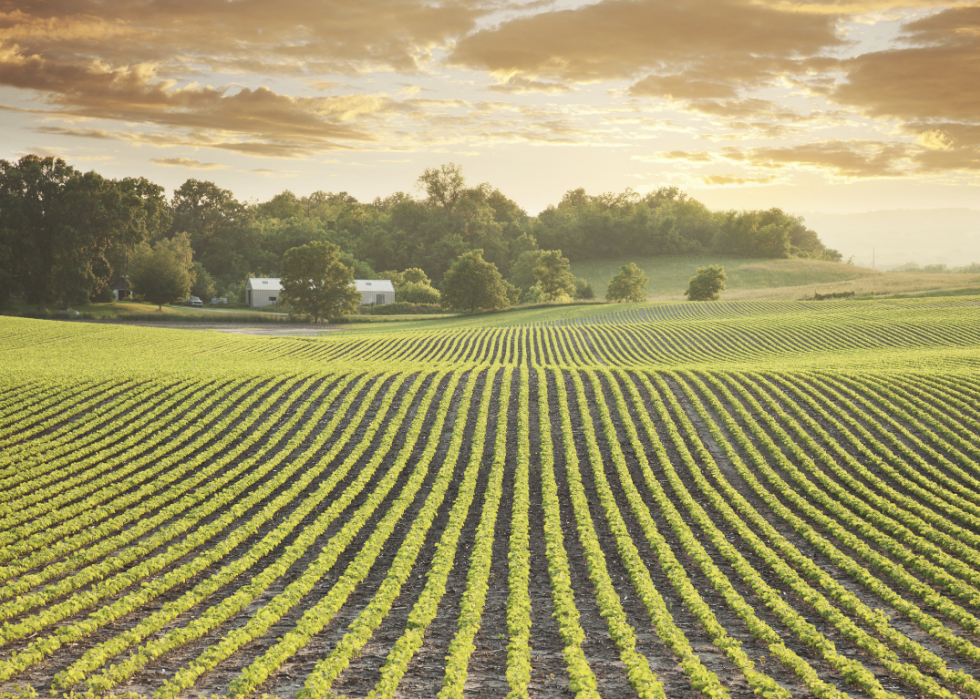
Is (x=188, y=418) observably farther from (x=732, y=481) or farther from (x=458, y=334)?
(x=458, y=334)

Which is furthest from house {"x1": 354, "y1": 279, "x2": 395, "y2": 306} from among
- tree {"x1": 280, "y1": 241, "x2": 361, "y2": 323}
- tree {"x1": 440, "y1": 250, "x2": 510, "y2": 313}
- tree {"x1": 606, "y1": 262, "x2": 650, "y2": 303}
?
tree {"x1": 606, "y1": 262, "x2": 650, "y2": 303}

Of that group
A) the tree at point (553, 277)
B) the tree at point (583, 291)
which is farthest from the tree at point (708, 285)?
the tree at point (583, 291)

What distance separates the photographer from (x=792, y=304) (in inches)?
2544

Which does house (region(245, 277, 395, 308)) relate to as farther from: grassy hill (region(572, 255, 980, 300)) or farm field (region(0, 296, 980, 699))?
farm field (region(0, 296, 980, 699))

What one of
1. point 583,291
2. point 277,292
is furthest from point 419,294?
point 583,291

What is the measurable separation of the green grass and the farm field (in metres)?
87.5

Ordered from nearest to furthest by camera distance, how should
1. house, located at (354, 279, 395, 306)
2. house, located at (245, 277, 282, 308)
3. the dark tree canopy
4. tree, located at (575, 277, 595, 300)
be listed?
the dark tree canopy → house, located at (245, 277, 282, 308) → house, located at (354, 279, 395, 306) → tree, located at (575, 277, 595, 300)

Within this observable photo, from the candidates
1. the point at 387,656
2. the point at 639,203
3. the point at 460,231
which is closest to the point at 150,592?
the point at 387,656

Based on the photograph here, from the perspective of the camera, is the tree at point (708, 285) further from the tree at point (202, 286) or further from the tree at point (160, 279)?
the tree at point (202, 286)

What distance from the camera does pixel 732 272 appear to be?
12444 cm

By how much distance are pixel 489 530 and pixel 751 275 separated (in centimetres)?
11819

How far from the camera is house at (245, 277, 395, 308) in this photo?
303 feet

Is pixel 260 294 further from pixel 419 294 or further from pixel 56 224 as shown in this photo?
pixel 56 224

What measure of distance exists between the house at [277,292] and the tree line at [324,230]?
329 inches
